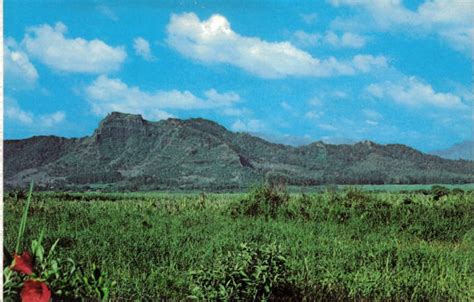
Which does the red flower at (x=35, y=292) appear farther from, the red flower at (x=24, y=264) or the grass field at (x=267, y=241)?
the grass field at (x=267, y=241)

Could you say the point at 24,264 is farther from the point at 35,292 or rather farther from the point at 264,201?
the point at 264,201

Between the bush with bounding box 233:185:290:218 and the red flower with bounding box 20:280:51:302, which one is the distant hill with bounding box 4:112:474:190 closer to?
the bush with bounding box 233:185:290:218

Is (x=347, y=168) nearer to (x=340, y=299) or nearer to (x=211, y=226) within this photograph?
(x=211, y=226)

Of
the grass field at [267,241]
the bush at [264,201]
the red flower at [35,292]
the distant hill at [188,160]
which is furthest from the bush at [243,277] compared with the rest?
the bush at [264,201]

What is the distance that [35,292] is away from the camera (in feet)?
Answer: 9.75

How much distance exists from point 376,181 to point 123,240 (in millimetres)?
2655

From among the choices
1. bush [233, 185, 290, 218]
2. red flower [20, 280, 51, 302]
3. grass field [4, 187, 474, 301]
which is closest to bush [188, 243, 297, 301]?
grass field [4, 187, 474, 301]

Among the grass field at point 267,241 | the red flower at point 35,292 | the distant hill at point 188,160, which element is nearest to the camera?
the red flower at point 35,292

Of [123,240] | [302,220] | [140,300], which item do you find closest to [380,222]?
[302,220]

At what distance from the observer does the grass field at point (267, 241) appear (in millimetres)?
3607

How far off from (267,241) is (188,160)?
4.09ft

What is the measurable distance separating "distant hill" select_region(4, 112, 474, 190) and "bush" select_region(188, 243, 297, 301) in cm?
159

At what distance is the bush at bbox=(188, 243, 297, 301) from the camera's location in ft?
10.9

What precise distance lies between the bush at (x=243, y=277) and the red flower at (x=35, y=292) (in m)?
0.75
